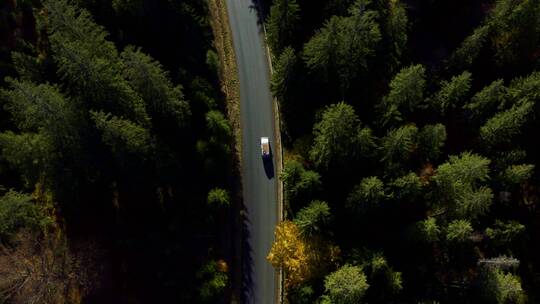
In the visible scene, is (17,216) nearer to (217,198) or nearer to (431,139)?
(217,198)

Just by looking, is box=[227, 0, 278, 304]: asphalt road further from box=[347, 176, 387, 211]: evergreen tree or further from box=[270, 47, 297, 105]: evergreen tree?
box=[347, 176, 387, 211]: evergreen tree

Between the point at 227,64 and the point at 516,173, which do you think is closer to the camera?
the point at 516,173

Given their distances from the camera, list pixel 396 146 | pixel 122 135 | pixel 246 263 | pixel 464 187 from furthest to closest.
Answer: pixel 246 263 → pixel 464 187 → pixel 396 146 → pixel 122 135

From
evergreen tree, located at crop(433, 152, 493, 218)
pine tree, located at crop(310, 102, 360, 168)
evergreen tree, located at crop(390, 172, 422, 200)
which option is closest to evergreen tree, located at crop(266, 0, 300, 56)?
pine tree, located at crop(310, 102, 360, 168)

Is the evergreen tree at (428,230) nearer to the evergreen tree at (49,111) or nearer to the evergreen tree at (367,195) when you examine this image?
the evergreen tree at (367,195)

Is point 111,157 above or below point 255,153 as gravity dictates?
below

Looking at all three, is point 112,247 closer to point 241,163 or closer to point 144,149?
point 144,149

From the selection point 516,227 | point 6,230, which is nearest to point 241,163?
point 6,230

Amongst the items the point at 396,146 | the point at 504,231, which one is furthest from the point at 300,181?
the point at 504,231
